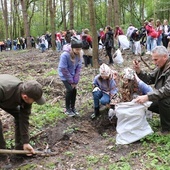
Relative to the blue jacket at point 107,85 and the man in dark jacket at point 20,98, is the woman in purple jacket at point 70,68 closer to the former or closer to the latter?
the blue jacket at point 107,85

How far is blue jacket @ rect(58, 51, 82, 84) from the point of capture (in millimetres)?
5703

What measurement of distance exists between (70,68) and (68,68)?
0.04 m

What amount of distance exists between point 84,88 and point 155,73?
3.34m

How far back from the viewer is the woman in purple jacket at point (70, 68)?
5.59 meters

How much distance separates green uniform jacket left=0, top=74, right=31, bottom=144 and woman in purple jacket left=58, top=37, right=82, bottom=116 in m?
1.77

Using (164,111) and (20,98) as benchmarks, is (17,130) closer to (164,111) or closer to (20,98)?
(20,98)

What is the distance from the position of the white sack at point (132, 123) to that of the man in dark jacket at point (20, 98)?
142 cm

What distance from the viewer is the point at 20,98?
149 inches

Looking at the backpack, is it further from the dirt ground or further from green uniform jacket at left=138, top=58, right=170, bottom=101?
green uniform jacket at left=138, top=58, right=170, bottom=101

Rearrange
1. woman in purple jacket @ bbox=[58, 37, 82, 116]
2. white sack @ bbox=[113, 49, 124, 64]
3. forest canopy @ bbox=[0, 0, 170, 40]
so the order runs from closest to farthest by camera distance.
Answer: woman in purple jacket @ bbox=[58, 37, 82, 116], white sack @ bbox=[113, 49, 124, 64], forest canopy @ bbox=[0, 0, 170, 40]

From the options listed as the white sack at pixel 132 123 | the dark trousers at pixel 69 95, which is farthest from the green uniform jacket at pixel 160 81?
the dark trousers at pixel 69 95

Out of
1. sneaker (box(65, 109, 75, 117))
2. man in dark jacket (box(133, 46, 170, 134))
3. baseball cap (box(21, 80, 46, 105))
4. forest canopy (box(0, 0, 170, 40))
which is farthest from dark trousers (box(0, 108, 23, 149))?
forest canopy (box(0, 0, 170, 40))

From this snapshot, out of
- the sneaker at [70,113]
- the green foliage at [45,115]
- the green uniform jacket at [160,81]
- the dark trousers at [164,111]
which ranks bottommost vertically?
the green foliage at [45,115]

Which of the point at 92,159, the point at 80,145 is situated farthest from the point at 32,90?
the point at 80,145
